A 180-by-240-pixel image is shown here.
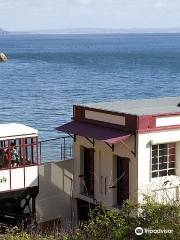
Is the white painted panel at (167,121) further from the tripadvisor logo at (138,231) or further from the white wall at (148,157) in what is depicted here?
the tripadvisor logo at (138,231)

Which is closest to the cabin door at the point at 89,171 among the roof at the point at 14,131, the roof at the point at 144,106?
the roof at the point at 144,106

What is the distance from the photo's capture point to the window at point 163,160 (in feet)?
70.1

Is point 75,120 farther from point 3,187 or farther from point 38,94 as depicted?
point 38,94

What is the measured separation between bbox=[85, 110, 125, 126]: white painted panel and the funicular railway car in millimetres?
2166

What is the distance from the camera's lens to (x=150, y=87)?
282 feet

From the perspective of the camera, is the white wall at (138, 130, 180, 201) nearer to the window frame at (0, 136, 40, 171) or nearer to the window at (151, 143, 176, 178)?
the window at (151, 143, 176, 178)

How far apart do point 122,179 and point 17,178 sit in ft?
12.8

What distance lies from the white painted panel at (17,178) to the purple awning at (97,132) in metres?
2.41

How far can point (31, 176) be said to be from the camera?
22641mm

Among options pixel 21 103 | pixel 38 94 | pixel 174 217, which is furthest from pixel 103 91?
pixel 174 217

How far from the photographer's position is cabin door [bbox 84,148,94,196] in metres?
23.3

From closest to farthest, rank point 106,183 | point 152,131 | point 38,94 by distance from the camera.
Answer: point 152,131
point 106,183
point 38,94

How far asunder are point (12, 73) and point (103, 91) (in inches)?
1460

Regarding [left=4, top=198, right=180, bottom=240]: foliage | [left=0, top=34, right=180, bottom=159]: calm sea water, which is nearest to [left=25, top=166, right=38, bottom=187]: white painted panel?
[left=4, top=198, right=180, bottom=240]: foliage
